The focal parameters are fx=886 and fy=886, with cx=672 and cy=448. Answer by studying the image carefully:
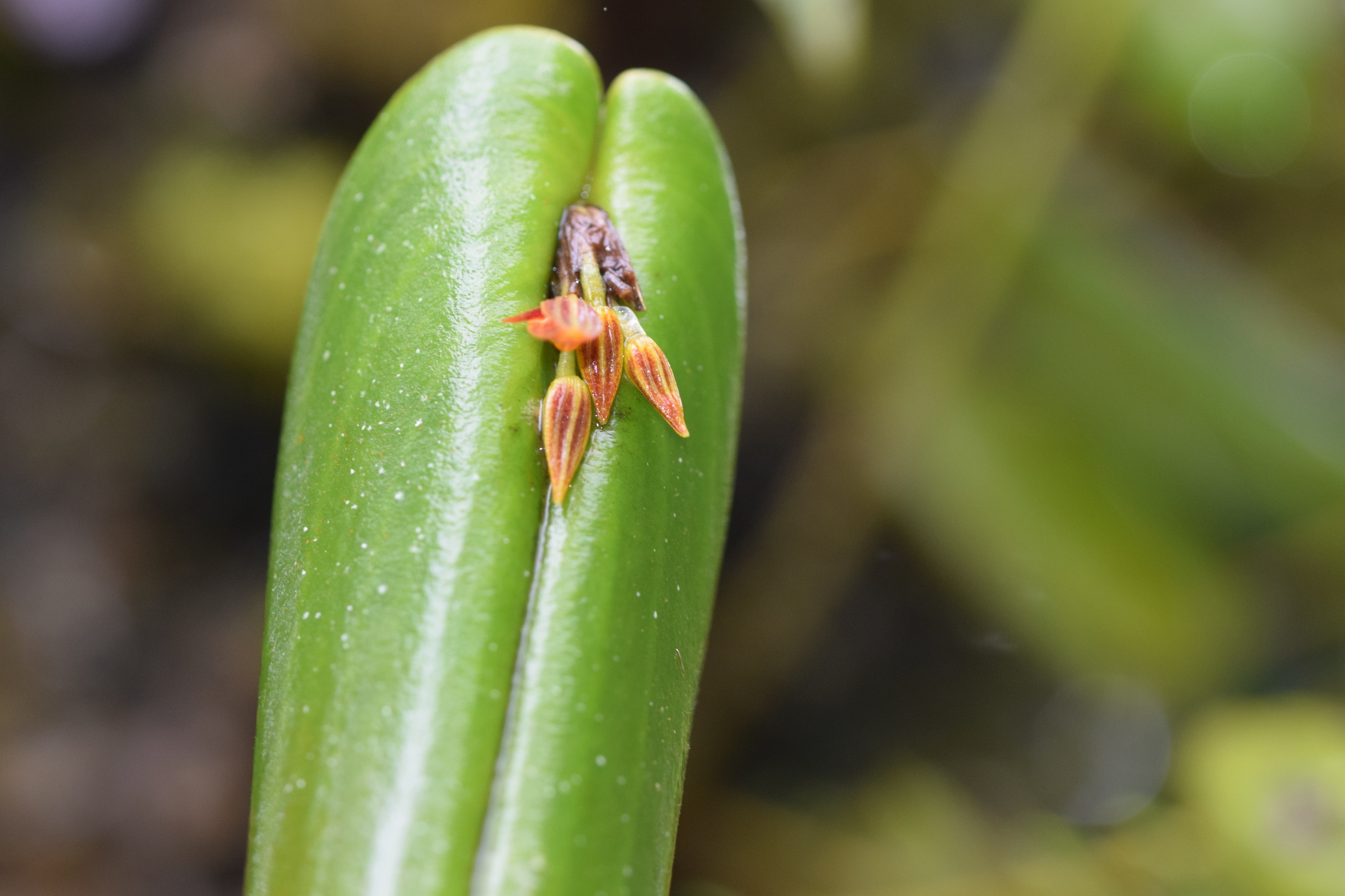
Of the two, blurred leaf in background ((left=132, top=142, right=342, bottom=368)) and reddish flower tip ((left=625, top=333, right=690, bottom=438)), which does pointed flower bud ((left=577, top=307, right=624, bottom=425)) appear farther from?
blurred leaf in background ((left=132, top=142, right=342, bottom=368))

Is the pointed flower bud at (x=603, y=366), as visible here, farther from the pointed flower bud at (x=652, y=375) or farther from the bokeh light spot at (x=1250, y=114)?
the bokeh light spot at (x=1250, y=114)

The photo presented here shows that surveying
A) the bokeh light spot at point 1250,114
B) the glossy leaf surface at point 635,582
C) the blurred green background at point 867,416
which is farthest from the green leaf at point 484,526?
the bokeh light spot at point 1250,114

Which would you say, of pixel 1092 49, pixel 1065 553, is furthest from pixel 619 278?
pixel 1092 49

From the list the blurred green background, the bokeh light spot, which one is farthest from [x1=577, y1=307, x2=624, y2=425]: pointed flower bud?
the bokeh light spot

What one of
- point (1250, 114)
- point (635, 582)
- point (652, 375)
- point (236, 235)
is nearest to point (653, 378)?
point (652, 375)

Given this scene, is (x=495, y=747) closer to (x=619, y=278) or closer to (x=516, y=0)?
(x=619, y=278)

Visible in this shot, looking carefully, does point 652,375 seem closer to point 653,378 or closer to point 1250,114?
point 653,378

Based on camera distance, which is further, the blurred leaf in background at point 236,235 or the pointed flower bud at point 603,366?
the blurred leaf in background at point 236,235
